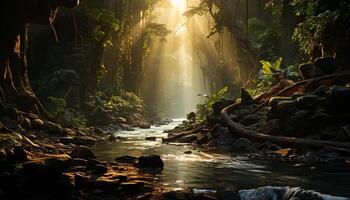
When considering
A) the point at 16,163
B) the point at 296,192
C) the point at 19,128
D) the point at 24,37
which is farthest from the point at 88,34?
the point at 296,192

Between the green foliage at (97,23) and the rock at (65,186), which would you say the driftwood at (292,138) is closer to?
the rock at (65,186)

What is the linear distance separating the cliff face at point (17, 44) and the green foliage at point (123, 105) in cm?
1473

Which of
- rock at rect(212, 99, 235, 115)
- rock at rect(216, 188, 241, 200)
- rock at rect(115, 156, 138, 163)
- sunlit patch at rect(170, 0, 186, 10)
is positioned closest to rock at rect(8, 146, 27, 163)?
rock at rect(115, 156, 138, 163)

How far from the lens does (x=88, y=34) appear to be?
2795 cm

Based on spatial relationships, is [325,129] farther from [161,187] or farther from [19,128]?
[19,128]

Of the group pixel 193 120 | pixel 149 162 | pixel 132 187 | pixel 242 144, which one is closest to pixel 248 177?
pixel 149 162

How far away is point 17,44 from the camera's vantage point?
15.1 metres

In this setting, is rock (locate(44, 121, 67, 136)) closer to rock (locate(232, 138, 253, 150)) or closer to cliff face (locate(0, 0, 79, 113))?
cliff face (locate(0, 0, 79, 113))

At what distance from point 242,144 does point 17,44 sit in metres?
9.73

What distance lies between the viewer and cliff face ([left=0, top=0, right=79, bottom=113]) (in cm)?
1348

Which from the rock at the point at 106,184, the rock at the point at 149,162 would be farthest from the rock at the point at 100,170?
the rock at the point at 149,162

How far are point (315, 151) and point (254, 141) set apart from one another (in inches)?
105

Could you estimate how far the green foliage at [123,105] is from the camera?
32.4 m

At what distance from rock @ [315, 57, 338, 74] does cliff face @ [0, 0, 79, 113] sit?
9.62 meters
